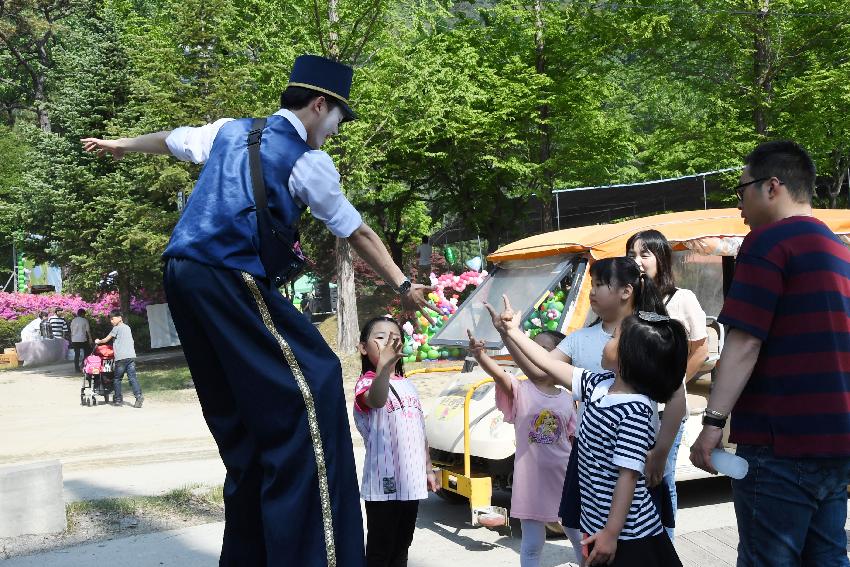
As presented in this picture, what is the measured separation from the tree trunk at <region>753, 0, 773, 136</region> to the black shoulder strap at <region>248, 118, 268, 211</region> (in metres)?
20.3

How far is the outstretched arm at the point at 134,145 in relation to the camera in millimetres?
3727

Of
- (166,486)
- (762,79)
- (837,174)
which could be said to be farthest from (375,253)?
(837,174)

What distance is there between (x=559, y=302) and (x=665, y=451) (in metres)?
4.28

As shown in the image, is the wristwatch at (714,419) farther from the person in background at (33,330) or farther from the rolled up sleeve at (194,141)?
the person in background at (33,330)

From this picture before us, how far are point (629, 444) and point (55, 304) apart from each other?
3670cm

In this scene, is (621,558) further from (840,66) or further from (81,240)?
(81,240)

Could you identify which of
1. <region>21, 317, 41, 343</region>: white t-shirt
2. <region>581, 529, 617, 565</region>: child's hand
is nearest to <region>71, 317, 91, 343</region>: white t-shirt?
<region>21, 317, 41, 343</region>: white t-shirt

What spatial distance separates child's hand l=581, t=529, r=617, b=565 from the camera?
11.3ft

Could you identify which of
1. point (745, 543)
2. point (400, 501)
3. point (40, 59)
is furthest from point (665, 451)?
point (40, 59)

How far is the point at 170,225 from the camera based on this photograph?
23.3 m

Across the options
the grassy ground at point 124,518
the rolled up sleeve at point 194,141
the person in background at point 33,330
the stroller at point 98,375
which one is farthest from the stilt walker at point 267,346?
the person in background at point 33,330

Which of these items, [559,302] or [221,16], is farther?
[221,16]

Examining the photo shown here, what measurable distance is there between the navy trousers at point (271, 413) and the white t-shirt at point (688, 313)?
107 inches

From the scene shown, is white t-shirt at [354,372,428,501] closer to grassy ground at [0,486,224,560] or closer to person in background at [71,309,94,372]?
grassy ground at [0,486,224,560]
